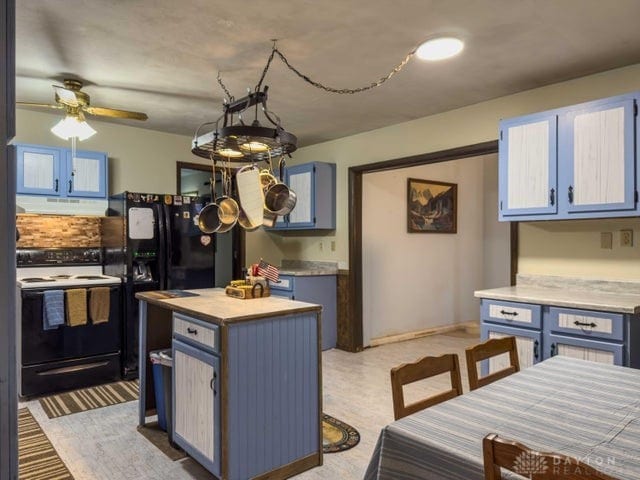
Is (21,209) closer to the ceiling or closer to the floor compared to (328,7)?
closer to the floor

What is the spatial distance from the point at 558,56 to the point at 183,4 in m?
2.20

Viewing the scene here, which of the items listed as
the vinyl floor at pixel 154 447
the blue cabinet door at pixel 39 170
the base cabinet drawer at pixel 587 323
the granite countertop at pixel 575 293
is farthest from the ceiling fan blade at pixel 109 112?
the base cabinet drawer at pixel 587 323

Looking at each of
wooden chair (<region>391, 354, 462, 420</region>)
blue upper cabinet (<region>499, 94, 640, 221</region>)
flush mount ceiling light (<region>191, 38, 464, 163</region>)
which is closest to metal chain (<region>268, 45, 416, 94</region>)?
flush mount ceiling light (<region>191, 38, 464, 163</region>)

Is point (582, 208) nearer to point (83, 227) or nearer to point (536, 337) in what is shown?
point (536, 337)

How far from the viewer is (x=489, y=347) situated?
1.77 metres

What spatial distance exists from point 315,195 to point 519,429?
3882 millimetres

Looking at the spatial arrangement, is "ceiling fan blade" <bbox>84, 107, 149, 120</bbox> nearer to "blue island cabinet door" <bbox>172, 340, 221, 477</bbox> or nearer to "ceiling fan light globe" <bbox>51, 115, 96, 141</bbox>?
"ceiling fan light globe" <bbox>51, 115, 96, 141</bbox>

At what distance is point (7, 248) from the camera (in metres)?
0.89

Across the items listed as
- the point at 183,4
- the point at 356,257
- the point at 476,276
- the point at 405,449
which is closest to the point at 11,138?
the point at 405,449

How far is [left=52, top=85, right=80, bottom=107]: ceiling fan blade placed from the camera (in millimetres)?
2836

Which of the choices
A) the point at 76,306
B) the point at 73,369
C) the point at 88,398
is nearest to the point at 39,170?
the point at 76,306

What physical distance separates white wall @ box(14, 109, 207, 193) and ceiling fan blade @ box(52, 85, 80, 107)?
1.27 m

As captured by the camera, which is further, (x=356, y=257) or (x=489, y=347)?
(x=356, y=257)

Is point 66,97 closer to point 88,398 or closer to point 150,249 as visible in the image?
point 150,249
